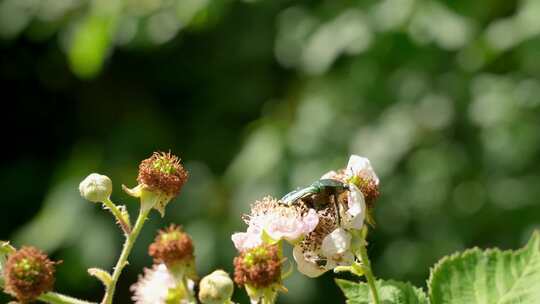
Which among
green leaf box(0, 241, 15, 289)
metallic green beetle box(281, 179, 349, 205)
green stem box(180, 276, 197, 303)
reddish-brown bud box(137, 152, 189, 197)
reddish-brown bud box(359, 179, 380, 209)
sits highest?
reddish-brown bud box(137, 152, 189, 197)

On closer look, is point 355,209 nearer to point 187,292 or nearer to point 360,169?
point 360,169

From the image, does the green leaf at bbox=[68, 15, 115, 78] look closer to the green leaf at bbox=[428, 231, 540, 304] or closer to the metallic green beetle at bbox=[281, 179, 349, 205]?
the metallic green beetle at bbox=[281, 179, 349, 205]

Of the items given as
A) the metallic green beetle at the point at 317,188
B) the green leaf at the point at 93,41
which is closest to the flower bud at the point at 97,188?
the metallic green beetle at the point at 317,188

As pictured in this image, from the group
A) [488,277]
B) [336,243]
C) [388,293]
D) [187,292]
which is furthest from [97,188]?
[488,277]

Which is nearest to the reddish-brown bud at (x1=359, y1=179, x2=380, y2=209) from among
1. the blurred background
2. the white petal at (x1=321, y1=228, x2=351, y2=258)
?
the white petal at (x1=321, y1=228, x2=351, y2=258)

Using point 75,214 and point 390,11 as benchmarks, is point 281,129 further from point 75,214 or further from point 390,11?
point 75,214
